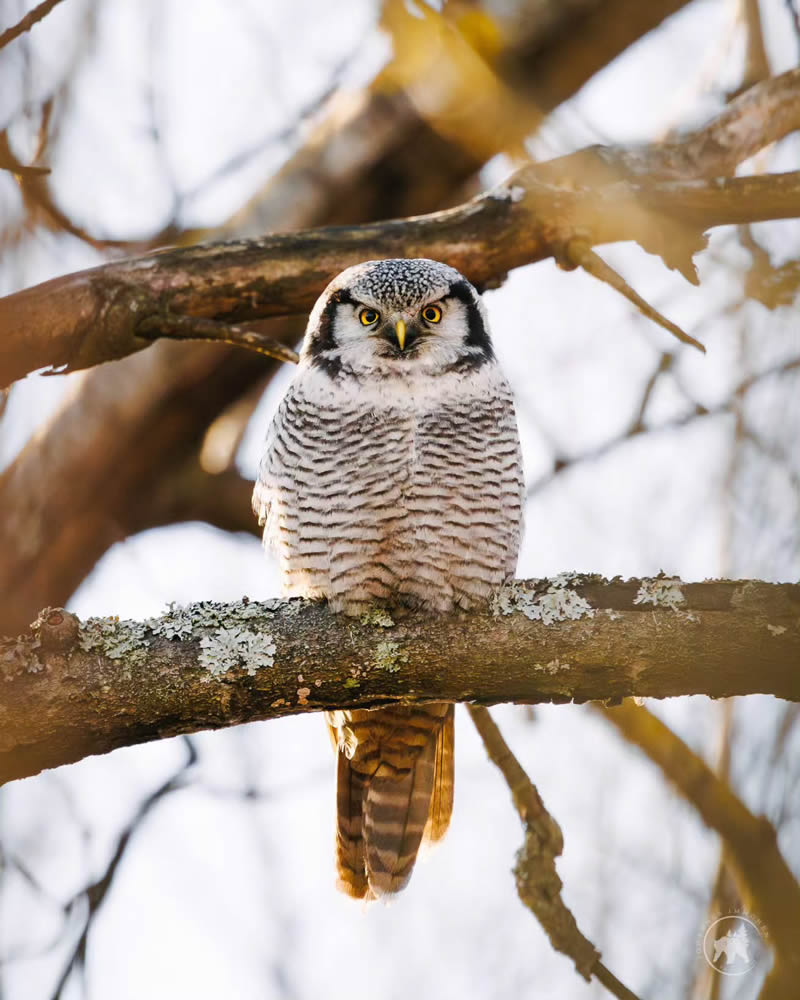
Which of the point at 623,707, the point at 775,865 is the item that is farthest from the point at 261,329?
the point at 775,865

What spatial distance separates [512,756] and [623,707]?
17.0 inches

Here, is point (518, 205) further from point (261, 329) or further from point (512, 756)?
point (261, 329)

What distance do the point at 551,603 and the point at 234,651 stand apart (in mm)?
839

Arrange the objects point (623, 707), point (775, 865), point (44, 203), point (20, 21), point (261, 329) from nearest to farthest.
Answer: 1. point (775, 865)
2. point (20, 21)
3. point (44, 203)
4. point (623, 707)
5. point (261, 329)

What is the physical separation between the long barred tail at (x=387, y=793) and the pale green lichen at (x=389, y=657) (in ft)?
2.96

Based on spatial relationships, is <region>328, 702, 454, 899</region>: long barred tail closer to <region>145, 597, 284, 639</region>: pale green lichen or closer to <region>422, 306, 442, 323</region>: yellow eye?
<region>145, 597, 284, 639</region>: pale green lichen

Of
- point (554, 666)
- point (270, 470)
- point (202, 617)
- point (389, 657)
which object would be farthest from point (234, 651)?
point (270, 470)

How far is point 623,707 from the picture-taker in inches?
147

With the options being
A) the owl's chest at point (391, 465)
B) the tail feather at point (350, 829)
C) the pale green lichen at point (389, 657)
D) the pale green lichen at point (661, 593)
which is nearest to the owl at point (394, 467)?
the owl's chest at point (391, 465)

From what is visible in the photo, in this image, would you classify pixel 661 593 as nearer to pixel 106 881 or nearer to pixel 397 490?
pixel 397 490

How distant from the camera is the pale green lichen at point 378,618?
3.21 meters

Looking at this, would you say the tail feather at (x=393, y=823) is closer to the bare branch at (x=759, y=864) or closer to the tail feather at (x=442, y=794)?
the tail feather at (x=442, y=794)

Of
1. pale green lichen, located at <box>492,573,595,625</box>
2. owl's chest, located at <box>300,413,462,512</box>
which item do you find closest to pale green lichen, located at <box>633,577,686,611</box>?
pale green lichen, located at <box>492,573,595,625</box>

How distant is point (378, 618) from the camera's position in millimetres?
3252
